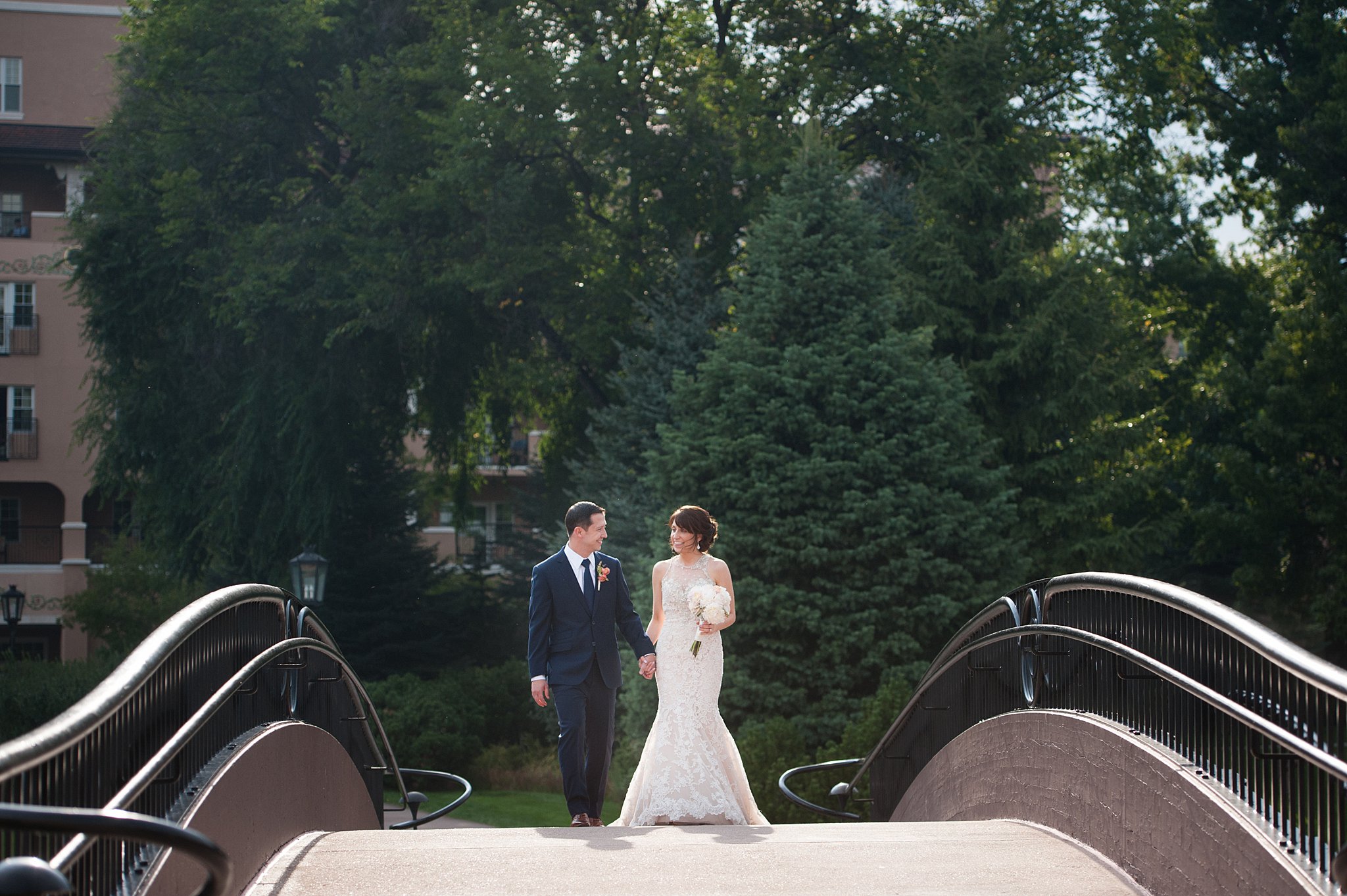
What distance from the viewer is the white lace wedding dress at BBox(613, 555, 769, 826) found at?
31.6 feet

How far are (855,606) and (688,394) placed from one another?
4244 mm

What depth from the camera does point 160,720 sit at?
Result: 16.9 ft

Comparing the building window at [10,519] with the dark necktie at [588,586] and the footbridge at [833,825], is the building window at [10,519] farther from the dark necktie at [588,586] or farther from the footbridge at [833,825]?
the dark necktie at [588,586]

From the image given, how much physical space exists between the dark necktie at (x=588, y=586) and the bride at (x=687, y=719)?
0.64 m

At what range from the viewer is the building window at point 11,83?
1938 inches

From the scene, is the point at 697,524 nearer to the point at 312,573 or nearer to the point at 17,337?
the point at 312,573

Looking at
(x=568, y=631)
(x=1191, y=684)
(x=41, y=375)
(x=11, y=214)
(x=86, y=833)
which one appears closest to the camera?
(x=86, y=833)

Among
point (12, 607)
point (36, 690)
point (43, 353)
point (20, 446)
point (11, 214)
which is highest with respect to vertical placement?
point (11, 214)

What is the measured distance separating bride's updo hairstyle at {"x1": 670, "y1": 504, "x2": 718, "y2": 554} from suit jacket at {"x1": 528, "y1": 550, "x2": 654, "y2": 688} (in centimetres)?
74

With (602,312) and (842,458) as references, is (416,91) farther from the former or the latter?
(842,458)

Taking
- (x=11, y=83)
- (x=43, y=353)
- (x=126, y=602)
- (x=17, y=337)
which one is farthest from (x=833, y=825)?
(x=11, y=83)

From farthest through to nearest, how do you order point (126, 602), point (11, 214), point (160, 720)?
point (11, 214)
point (126, 602)
point (160, 720)

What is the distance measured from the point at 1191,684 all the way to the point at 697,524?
467cm

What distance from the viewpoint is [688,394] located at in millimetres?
20922
